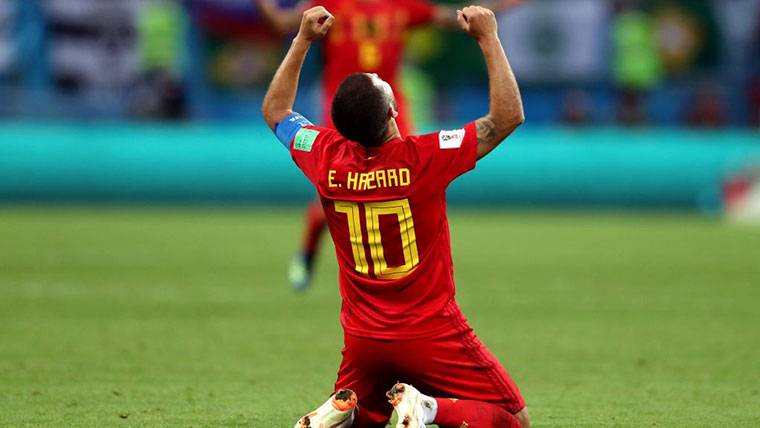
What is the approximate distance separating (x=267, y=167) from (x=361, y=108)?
1495cm

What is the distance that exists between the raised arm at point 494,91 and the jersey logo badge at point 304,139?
645 millimetres

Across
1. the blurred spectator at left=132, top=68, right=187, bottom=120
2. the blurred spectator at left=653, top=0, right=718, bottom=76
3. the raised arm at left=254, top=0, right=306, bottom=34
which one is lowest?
the blurred spectator at left=132, top=68, right=187, bottom=120

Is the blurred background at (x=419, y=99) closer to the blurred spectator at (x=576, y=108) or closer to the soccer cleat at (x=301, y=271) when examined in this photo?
the blurred spectator at (x=576, y=108)

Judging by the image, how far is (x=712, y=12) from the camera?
25328 mm

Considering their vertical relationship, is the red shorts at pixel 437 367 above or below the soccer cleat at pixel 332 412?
above

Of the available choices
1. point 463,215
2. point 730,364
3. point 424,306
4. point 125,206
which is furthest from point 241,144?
point 424,306

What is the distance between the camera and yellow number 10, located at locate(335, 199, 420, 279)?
4824mm

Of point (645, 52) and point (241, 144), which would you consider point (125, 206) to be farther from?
point (645, 52)

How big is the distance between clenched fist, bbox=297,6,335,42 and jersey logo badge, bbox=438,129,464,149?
658 millimetres

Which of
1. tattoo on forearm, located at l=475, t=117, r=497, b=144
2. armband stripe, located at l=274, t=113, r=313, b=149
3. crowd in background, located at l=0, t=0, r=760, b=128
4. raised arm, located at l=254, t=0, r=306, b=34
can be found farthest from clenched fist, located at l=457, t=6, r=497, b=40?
crowd in background, located at l=0, t=0, r=760, b=128

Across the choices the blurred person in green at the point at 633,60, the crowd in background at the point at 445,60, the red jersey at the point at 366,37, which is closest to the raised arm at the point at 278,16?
the red jersey at the point at 366,37

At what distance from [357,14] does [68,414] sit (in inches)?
A: 204

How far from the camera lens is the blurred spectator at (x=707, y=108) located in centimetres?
2341

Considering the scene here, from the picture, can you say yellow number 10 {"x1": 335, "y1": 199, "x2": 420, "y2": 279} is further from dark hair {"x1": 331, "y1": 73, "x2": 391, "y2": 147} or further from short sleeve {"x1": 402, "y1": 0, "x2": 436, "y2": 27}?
short sleeve {"x1": 402, "y1": 0, "x2": 436, "y2": 27}
